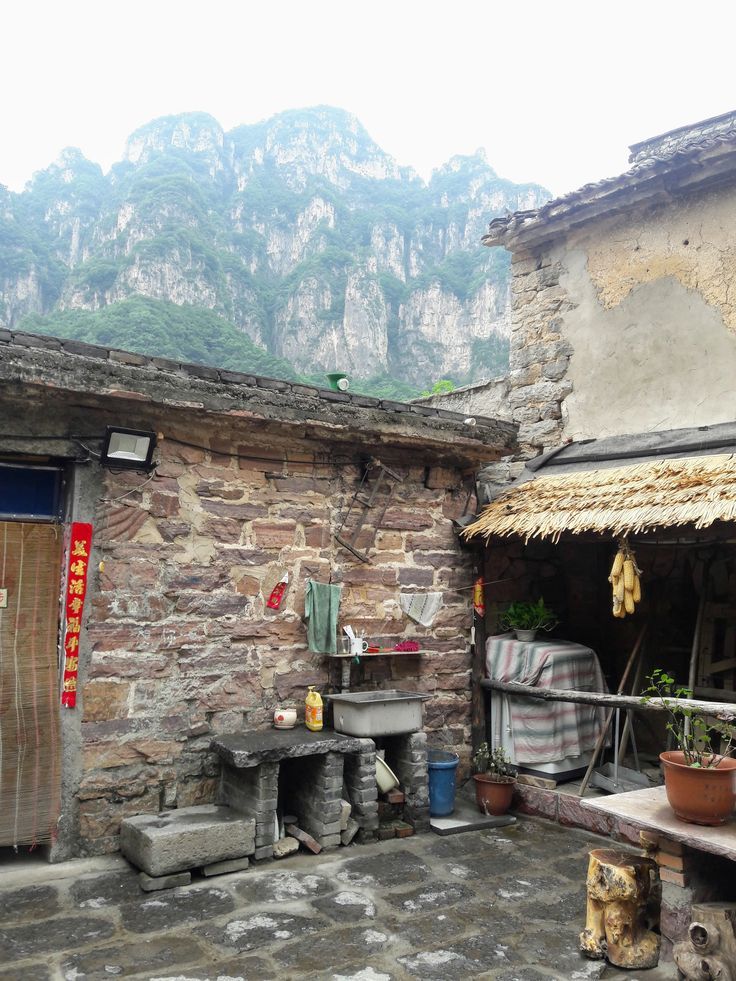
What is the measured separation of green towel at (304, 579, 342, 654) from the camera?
559 centimetres

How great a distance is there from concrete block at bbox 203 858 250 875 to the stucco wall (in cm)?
504

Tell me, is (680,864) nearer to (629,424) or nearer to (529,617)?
(529,617)

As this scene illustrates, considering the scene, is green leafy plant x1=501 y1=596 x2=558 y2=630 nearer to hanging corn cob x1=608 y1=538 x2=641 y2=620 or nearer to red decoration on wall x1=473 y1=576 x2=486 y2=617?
red decoration on wall x1=473 y1=576 x2=486 y2=617

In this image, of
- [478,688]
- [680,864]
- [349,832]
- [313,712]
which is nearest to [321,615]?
[313,712]

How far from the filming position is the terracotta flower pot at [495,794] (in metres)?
5.77

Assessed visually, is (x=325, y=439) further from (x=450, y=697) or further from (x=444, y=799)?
(x=444, y=799)

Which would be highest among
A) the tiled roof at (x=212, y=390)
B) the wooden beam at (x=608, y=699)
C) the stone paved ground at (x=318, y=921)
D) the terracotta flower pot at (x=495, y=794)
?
the tiled roof at (x=212, y=390)

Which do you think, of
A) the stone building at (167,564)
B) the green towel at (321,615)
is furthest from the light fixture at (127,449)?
the green towel at (321,615)

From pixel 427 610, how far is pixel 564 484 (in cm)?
154

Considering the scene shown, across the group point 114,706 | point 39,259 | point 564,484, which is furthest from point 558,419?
point 39,259

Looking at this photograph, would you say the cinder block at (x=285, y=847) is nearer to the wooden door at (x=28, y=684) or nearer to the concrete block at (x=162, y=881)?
the concrete block at (x=162, y=881)

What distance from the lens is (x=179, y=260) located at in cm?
4416

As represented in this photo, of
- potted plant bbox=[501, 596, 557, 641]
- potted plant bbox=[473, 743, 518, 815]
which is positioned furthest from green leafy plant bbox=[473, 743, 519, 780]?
potted plant bbox=[501, 596, 557, 641]

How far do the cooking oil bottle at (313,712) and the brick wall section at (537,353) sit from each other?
3814 millimetres
